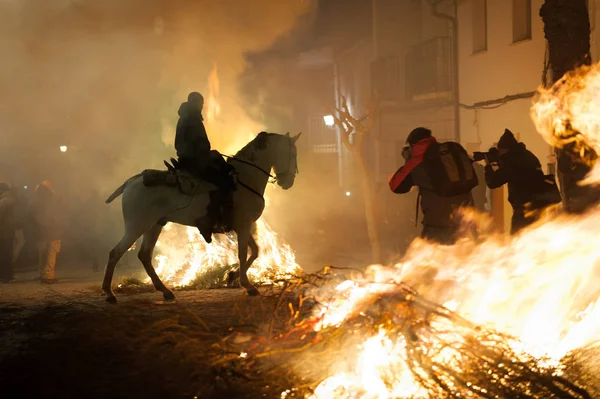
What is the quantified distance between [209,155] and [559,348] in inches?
179

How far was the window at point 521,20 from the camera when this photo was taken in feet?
49.5

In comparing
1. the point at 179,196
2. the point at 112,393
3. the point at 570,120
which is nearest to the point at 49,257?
the point at 179,196

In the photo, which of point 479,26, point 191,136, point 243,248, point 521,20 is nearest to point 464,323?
point 243,248

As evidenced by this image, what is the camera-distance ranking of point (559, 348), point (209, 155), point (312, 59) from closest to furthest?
point (559, 348) → point (209, 155) → point (312, 59)

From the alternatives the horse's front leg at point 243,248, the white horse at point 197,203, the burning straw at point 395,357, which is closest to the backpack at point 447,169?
the burning straw at point 395,357

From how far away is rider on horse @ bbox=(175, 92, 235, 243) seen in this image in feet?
25.8

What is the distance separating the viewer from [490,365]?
504 cm

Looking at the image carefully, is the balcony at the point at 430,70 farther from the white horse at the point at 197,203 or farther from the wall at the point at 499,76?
the white horse at the point at 197,203

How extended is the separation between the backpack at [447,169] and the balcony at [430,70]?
13287 mm

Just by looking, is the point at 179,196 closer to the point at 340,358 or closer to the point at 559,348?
the point at 340,358

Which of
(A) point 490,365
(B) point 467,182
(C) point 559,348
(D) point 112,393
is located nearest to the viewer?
(D) point 112,393

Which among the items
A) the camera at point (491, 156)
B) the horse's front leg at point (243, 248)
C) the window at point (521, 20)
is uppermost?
the window at point (521, 20)

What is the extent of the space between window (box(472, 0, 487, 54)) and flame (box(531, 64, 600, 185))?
34.3 feet

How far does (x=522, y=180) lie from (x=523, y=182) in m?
0.03
